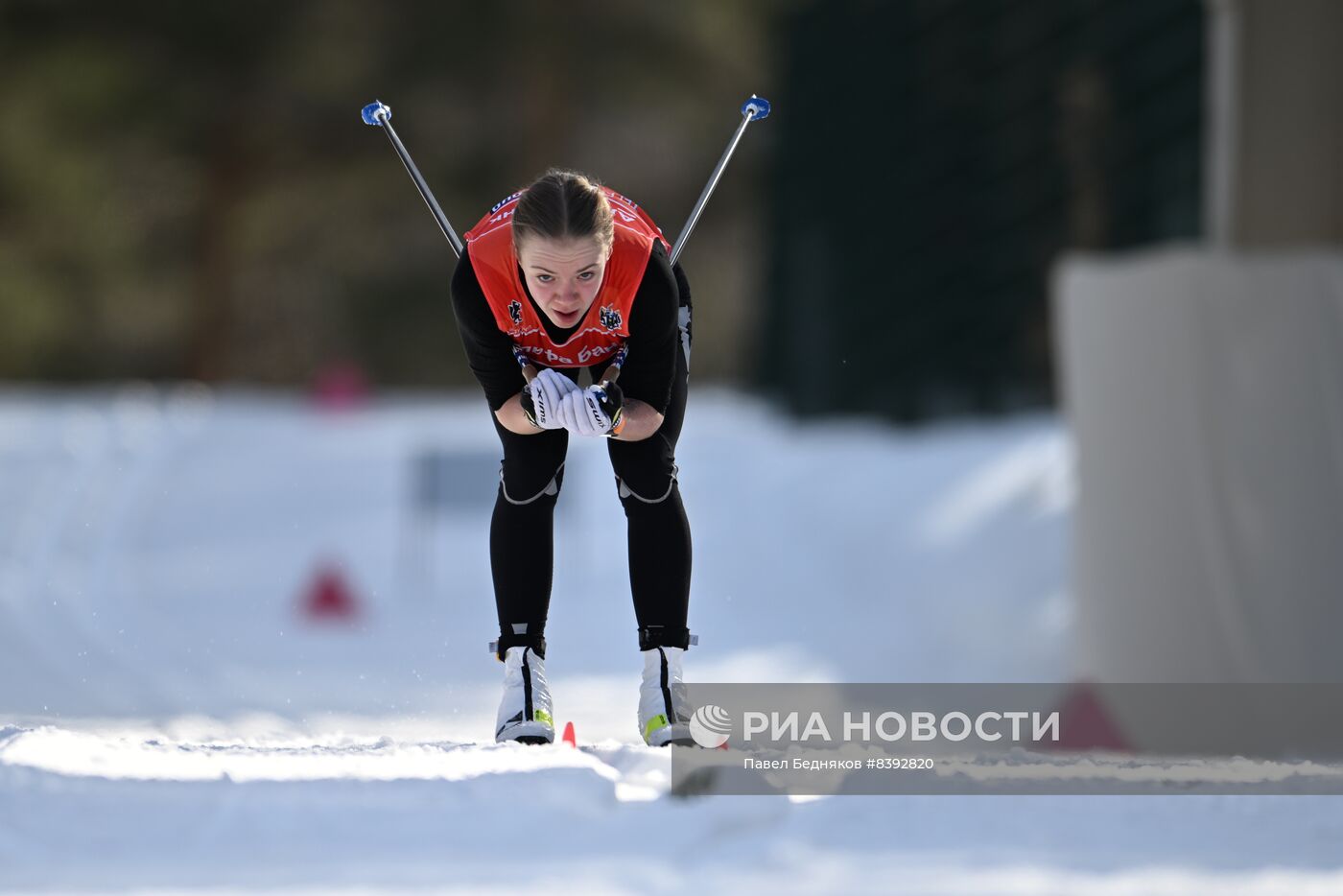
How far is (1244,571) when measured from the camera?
6711mm

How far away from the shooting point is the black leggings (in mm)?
4160

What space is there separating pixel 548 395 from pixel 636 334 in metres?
0.24

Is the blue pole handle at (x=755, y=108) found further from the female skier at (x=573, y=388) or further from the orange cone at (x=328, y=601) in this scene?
the orange cone at (x=328, y=601)

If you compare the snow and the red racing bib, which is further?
the red racing bib

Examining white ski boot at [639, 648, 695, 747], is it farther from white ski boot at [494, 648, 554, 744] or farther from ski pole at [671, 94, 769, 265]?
ski pole at [671, 94, 769, 265]

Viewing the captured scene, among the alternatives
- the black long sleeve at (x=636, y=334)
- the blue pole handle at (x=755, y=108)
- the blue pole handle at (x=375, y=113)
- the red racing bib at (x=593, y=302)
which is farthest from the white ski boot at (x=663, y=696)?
the blue pole handle at (x=375, y=113)

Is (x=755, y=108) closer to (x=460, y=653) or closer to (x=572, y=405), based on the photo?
(x=572, y=405)

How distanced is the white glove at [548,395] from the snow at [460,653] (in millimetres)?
681

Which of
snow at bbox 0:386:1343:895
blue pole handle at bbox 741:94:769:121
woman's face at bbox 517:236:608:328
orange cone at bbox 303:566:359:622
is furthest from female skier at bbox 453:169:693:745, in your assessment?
orange cone at bbox 303:566:359:622

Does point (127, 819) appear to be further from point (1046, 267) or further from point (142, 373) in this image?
point (142, 373)

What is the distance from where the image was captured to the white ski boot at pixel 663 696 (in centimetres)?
420

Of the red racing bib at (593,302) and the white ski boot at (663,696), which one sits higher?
the red racing bib at (593,302)

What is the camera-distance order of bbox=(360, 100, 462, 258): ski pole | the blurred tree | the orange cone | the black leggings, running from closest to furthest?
the black leggings < bbox=(360, 100, 462, 258): ski pole < the orange cone < the blurred tree

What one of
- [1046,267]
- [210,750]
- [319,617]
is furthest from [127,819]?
[1046,267]
